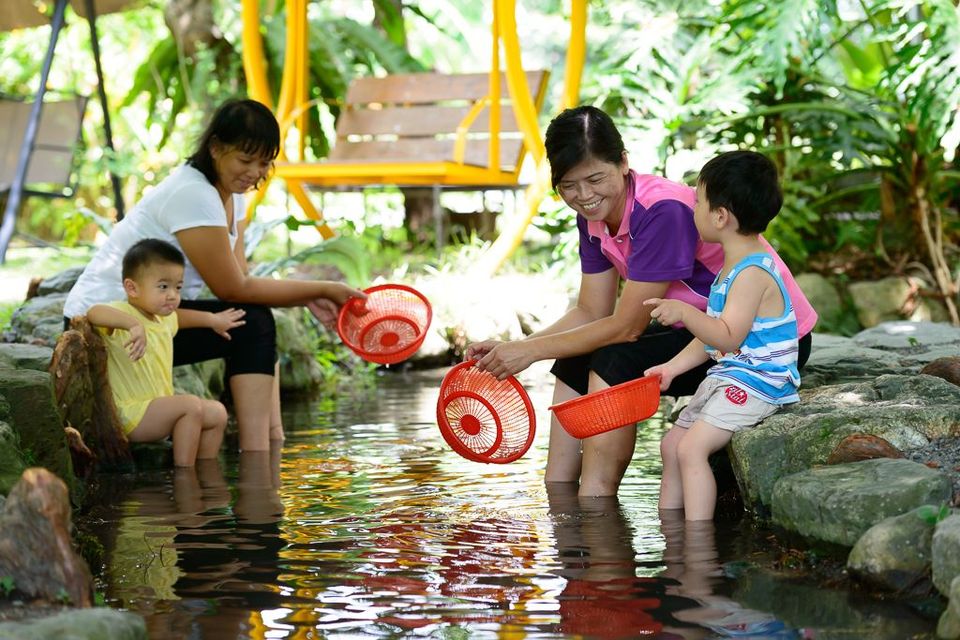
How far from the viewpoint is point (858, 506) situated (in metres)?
3.08

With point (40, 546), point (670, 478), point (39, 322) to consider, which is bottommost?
point (670, 478)

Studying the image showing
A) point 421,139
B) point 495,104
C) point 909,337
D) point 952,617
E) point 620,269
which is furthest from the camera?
point 421,139

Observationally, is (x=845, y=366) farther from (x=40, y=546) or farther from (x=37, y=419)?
(x=40, y=546)

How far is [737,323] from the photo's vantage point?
362 cm

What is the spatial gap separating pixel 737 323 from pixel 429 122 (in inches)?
284

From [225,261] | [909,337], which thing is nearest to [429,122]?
[909,337]

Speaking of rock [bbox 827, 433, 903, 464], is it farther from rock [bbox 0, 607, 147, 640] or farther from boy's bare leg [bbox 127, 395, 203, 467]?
boy's bare leg [bbox 127, 395, 203, 467]

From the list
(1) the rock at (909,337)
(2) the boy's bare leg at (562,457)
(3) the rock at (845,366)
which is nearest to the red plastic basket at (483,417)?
(2) the boy's bare leg at (562,457)

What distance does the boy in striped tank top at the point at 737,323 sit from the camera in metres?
3.65

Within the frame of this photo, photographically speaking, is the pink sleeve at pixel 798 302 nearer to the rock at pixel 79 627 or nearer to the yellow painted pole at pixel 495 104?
the rock at pixel 79 627

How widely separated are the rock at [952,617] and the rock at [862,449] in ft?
3.00

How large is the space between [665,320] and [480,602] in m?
1.04

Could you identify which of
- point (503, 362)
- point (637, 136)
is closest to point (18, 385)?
point (503, 362)

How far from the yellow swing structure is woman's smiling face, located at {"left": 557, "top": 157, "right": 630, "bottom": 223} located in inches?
184
